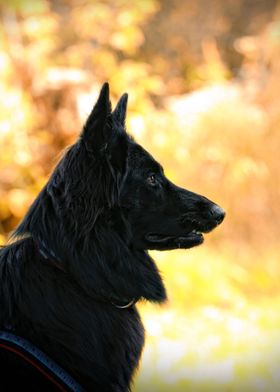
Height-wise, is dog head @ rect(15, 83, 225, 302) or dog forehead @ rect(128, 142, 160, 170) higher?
dog forehead @ rect(128, 142, 160, 170)

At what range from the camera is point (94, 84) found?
5.25 meters

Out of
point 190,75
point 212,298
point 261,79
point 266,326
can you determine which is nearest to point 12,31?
point 190,75

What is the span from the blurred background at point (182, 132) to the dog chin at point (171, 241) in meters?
2.33

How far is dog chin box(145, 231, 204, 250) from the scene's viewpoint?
2.07 metres

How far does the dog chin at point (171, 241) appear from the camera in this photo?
207 cm

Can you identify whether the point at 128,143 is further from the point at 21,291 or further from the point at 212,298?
the point at 212,298

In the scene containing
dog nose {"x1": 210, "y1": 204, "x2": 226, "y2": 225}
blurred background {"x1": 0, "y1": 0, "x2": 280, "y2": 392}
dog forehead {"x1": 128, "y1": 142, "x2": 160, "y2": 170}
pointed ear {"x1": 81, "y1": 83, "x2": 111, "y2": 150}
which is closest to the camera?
pointed ear {"x1": 81, "y1": 83, "x2": 111, "y2": 150}

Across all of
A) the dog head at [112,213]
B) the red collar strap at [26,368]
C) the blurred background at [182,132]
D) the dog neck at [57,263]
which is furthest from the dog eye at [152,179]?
the blurred background at [182,132]

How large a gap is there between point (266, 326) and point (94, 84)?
7.83 ft

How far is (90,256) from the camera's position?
195cm

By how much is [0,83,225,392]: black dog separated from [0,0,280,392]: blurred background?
2.38 m

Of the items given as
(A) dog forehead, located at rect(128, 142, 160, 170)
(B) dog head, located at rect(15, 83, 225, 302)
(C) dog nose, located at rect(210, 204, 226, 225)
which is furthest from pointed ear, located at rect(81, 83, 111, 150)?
(C) dog nose, located at rect(210, 204, 226, 225)

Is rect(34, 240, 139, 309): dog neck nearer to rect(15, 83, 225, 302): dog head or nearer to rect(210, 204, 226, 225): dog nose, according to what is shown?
rect(15, 83, 225, 302): dog head

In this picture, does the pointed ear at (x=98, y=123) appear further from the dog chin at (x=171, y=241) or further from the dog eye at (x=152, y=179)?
the dog chin at (x=171, y=241)
